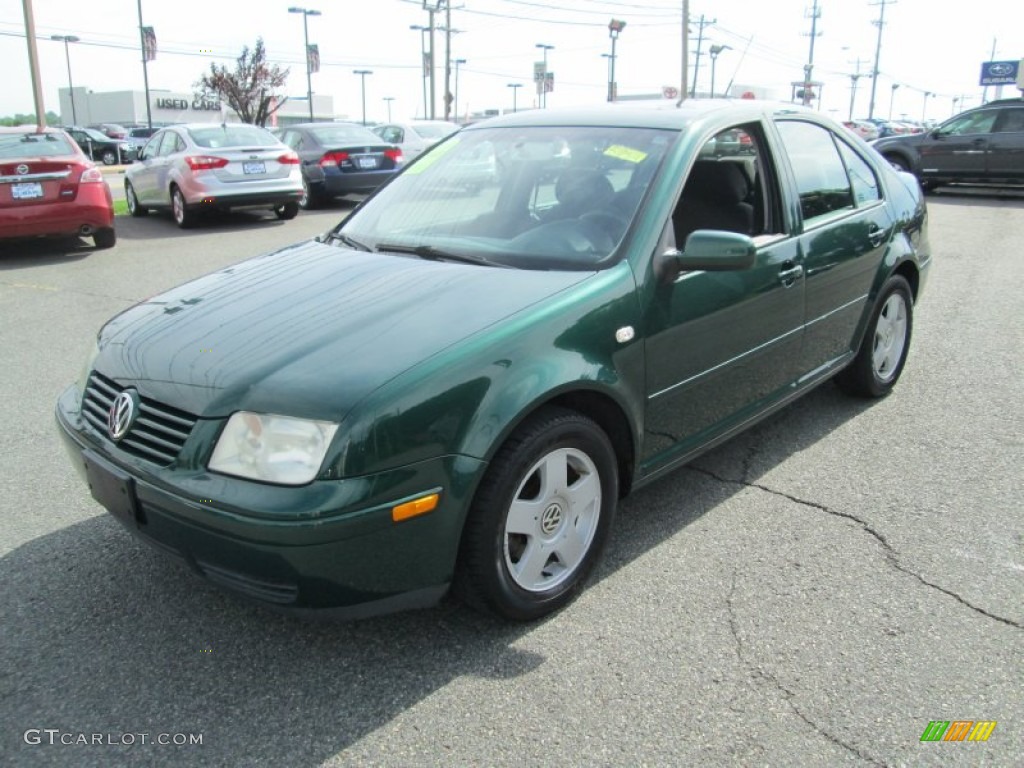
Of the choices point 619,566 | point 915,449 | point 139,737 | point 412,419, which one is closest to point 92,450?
point 139,737

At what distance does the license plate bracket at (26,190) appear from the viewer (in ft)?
30.8

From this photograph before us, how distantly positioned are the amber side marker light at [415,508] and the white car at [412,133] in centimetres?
1603

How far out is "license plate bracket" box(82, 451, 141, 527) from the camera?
98.6 inches

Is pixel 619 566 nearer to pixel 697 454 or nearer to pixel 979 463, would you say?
pixel 697 454

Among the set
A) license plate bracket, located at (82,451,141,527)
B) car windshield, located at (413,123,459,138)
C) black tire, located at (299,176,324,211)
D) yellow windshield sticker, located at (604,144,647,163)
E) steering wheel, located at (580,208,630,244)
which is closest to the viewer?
license plate bracket, located at (82,451,141,527)

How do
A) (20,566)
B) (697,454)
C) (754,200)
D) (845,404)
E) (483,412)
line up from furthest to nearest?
1. (845,404)
2. (754,200)
3. (697,454)
4. (20,566)
5. (483,412)

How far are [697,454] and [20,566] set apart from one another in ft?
8.47

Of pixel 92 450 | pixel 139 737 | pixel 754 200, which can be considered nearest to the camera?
pixel 139 737

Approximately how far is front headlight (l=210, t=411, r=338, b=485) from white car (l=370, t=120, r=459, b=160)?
15.9 metres

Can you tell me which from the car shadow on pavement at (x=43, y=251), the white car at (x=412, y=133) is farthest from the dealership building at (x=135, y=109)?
the car shadow on pavement at (x=43, y=251)

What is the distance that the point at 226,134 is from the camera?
12.5 m

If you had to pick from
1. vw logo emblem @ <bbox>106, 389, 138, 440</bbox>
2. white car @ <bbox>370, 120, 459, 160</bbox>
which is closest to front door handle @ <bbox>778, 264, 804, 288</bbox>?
vw logo emblem @ <bbox>106, 389, 138, 440</bbox>

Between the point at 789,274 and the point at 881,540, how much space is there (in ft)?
3.79

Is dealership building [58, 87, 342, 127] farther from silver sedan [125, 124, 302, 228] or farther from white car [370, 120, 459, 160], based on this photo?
silver sedan [125, 124, 302, 228]
